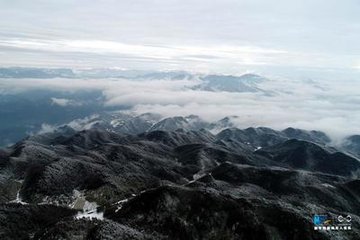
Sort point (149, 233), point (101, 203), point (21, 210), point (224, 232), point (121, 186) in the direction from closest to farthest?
1. point (149, 233)
2. point (224, 232)
3. point (21, 210)
4. point (101, 203)
5. point (121, 186)

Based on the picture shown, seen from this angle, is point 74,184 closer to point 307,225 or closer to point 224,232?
point 224,232

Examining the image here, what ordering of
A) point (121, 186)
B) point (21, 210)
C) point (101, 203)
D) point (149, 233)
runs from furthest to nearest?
1. point (121, 186)
2. point (101, 203)
3. point (21, 210)
4. point (149, 233)

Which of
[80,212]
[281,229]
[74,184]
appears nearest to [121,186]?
[74,184]

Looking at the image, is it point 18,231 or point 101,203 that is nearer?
point 18,231

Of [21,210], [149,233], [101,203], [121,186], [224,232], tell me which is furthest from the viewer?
[121,186]

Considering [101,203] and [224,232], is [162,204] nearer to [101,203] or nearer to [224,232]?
[224,232]

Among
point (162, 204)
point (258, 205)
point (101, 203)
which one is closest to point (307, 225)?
point (258, 205)

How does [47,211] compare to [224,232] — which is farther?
[47,211]

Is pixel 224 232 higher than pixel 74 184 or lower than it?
higher

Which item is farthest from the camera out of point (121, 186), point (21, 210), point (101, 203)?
point (121, 186)
